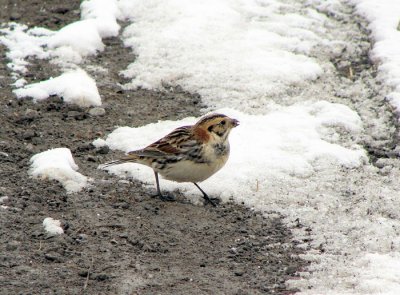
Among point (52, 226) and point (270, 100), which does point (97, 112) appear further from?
point (52, 226)

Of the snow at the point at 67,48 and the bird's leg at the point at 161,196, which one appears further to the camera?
the snow at the point at 67,48

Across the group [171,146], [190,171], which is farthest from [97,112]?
[190,171]

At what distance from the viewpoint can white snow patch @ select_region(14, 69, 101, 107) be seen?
892 cm

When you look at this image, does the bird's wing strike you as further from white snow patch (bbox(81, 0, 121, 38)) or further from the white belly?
white snow patch (bbox(81, 0, 121, 38))

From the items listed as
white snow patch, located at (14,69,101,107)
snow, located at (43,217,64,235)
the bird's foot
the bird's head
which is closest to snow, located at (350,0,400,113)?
the bird's head

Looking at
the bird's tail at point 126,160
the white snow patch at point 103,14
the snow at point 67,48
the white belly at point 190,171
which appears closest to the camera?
the white belly at point 190,171

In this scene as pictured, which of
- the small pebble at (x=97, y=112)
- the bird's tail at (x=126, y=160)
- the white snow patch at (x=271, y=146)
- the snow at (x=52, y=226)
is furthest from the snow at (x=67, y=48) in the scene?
the snow at (x=52, y=226)

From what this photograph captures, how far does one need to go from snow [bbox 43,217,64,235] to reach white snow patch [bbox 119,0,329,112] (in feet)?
9.78

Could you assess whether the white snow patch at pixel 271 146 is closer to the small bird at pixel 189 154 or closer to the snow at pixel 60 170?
the small bird at pixel 189 154

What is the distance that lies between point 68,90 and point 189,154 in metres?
2.22

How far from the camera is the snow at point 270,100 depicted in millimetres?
6641

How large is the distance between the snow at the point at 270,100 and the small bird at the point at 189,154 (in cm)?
27

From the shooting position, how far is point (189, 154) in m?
7.36

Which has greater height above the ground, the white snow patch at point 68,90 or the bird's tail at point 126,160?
the bird's tail at point 126,160
